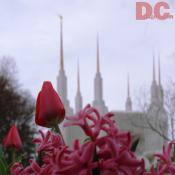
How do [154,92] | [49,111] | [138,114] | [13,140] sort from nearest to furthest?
[49,111] → [13,140] → [138,114] → [154,92]

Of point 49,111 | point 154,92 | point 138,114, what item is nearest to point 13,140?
point 49,111

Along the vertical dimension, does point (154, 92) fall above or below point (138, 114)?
above

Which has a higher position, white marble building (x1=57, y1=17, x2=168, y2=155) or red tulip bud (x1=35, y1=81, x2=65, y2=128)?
red tulip bud (x1=35, y1=81, x2=65, y2=128)

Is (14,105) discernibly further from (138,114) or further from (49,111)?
(49,111)

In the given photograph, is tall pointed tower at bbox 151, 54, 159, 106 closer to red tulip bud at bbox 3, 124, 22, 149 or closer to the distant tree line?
the distant tree line

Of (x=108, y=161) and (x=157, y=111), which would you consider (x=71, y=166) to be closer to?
(x=108, y=161)

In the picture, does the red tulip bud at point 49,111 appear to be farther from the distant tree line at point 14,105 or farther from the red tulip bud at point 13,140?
the distant tree line at point 14,105

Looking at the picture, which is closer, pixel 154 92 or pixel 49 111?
pixel 49 111

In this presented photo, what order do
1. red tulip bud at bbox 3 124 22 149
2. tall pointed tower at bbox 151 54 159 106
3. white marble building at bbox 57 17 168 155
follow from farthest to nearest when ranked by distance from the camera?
tall pointed tower at bbox 151 54 159 106 < white marble building at bbox 57 17 168 155 < red tulip bud at bbox 3 124 22 149

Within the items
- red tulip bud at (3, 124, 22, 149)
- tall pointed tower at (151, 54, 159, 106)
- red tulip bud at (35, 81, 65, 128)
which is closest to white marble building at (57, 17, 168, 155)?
tall pointed tower at (151, 54, 159, 106)

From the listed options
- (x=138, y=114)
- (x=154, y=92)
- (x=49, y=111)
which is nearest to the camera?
(x=49, y=111)

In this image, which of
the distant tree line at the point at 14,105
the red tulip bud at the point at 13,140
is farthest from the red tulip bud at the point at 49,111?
the distant tree line at the point at 14,105

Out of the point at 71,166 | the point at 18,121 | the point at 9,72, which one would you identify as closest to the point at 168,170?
the point at 71,166

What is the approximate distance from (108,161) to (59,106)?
43 cm
